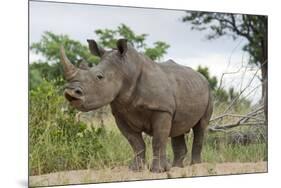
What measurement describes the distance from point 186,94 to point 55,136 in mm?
930

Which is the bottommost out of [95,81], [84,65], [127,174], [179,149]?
[127,174]

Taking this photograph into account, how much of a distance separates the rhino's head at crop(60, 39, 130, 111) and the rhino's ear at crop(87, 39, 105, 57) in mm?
32

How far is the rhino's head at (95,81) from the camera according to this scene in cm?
383

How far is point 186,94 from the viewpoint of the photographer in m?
4.30

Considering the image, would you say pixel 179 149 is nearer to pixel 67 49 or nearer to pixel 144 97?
pixel 144 97

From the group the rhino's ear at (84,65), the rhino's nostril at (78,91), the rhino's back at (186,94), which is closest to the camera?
the rhino's nostril at (78,91)

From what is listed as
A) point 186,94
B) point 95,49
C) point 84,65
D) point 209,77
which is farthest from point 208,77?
point 84,65

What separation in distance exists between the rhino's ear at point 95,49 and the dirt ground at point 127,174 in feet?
2.44

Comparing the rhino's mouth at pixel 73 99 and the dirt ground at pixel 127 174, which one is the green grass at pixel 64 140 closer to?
the dirt ground at pixel 127 174

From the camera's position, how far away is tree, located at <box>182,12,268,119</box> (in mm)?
4480

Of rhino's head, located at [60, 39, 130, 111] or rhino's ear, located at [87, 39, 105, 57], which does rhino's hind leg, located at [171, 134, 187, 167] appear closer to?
rhino's head, located at [60, 39, 130, 111]

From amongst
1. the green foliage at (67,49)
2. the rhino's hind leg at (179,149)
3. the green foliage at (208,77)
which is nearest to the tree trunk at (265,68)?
the green foliage at (208,77)

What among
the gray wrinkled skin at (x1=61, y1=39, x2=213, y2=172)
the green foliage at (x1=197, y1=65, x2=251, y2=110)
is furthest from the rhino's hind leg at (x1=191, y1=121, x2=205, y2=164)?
the green foliage at (x1=197, y1=65, x2=251, y2=110)
